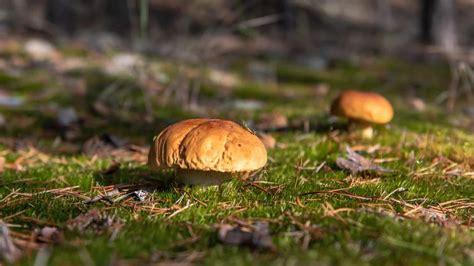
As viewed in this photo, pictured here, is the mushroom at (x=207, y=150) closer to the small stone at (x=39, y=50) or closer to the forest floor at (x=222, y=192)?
the forest floor at (x=222, y=192)

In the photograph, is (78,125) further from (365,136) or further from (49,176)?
(365,136)

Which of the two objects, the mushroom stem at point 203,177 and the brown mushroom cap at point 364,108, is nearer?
the mushroom stem at point 203,177

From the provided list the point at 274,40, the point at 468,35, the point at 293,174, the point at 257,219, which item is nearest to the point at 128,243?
the point at 257,219

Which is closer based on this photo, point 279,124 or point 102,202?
point 102,202

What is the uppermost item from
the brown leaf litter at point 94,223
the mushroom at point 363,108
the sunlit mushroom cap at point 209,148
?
the sunlit mushroom cap at point 209,148

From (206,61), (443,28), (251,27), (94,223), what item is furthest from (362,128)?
(443,28)

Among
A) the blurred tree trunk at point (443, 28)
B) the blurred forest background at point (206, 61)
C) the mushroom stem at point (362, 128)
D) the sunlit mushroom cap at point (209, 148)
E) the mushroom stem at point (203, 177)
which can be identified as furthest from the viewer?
the blurred tree trunk at point (443, 28)

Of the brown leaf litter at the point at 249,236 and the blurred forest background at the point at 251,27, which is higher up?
the blurred forest background at the point at 251,27

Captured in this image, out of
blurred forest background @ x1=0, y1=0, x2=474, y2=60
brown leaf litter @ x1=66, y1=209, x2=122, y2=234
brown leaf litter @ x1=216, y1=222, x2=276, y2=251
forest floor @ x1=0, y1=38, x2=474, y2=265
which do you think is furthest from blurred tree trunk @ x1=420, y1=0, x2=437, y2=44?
brown leaf litter @ x1=66, y1=209, x2=122, y2=234

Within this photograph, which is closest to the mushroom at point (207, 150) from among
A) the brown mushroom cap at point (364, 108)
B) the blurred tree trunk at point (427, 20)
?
the brown mushroom cap at point (364, 108)
